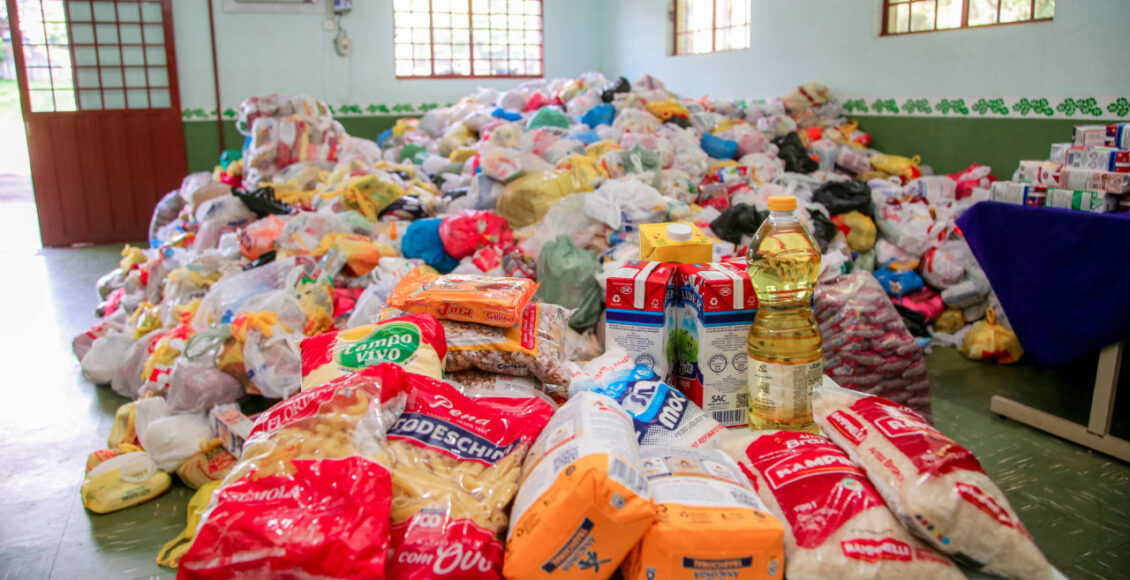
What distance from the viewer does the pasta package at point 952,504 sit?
87 cm

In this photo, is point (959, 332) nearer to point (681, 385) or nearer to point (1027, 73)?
point (1027, 73)

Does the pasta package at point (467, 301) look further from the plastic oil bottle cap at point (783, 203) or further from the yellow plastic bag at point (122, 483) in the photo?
the yellow plastic bag at point (122, 483)

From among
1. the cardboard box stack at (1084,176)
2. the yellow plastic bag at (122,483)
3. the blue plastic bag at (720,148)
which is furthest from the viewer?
the blue plastic bag at (720,148)

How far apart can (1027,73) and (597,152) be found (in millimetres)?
2528

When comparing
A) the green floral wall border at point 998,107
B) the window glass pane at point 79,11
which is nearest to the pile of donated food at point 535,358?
the green floral wall border at point 998,107

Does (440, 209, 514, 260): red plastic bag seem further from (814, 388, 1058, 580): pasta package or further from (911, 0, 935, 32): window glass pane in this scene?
(911, 0, 935, 32): window glass pane

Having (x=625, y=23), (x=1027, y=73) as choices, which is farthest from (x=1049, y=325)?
(x=625, y=23)

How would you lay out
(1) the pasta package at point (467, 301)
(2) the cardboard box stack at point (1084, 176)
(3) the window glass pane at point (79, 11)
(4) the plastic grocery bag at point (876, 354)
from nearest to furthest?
(1) the pasta package at point (467, 301), (2) the cardboard box stack at point (1084, 176), (4) the plastic grocery bag at point (876, 354), (3) the window glass pane at point (79, 11)

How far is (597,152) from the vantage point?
4.61 meters

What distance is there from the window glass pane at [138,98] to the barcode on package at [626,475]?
776cm

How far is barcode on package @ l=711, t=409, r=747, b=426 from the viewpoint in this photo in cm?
129

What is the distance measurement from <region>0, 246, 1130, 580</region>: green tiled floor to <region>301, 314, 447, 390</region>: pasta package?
Result: 1253 millimetres

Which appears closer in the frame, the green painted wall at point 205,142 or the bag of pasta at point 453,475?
the bag of pasta at point 453,475

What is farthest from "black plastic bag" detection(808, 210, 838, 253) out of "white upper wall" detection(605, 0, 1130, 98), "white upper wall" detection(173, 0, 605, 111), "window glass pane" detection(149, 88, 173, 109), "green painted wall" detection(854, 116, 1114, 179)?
"window glass pane" detection(149, 88, 173, 109)
